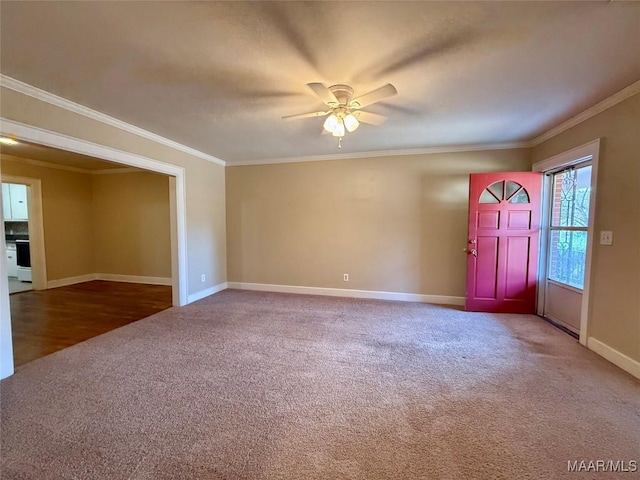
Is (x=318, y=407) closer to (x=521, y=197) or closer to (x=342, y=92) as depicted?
(x=342, y=92)

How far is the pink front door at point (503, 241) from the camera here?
389 cm

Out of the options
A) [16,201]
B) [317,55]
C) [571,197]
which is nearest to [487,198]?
[571,197]

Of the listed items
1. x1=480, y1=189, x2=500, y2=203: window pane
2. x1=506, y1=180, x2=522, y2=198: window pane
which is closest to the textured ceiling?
x1=506, y1=180, x2=522, y2=198: window pane

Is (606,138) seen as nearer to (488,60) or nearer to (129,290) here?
(488,60)

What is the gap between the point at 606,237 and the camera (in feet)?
9.09

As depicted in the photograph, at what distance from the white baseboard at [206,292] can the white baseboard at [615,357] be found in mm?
5099

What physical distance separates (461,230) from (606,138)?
195cm

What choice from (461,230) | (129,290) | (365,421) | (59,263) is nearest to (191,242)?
(129,290)

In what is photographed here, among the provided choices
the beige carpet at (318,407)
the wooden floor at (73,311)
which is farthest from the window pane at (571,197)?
the wooden floor at (73,311)

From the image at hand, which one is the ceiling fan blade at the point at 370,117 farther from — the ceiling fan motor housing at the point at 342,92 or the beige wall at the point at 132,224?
the beige wall at the point at 132,224

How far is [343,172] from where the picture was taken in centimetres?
491

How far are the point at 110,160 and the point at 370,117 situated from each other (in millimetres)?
3021

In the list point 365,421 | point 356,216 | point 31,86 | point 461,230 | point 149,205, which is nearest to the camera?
point 365,421

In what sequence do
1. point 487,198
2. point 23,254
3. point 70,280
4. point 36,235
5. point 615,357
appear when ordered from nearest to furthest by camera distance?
point 615,357
point 487,198
point 36,235
point 23,254
point 70,280
